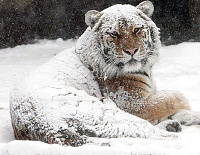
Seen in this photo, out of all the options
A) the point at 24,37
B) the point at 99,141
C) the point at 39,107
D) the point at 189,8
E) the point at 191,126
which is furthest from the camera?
the point at 24,37

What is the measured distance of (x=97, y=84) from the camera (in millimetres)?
3316

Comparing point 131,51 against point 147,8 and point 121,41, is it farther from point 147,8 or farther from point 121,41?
point 147,8

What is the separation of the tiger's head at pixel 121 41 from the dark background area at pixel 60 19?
12.8ft

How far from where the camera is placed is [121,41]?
3.23m

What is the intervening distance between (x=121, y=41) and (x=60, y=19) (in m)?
4.45

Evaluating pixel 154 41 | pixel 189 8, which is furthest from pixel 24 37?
pixel 154 41

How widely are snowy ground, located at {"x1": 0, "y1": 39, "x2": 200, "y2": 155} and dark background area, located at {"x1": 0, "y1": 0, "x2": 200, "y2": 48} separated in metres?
0.22

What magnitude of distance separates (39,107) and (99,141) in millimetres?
495

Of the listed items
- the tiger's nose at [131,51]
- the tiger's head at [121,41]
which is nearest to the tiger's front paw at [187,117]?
the tiger's head at [121,41]

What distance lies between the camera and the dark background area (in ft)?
24.0

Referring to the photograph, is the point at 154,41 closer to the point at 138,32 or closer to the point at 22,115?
the point at 138,32

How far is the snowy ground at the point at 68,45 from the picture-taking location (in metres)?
1.81

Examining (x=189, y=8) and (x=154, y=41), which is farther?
(x=189, y=8)

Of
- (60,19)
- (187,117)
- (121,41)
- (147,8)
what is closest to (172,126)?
(187,117)
